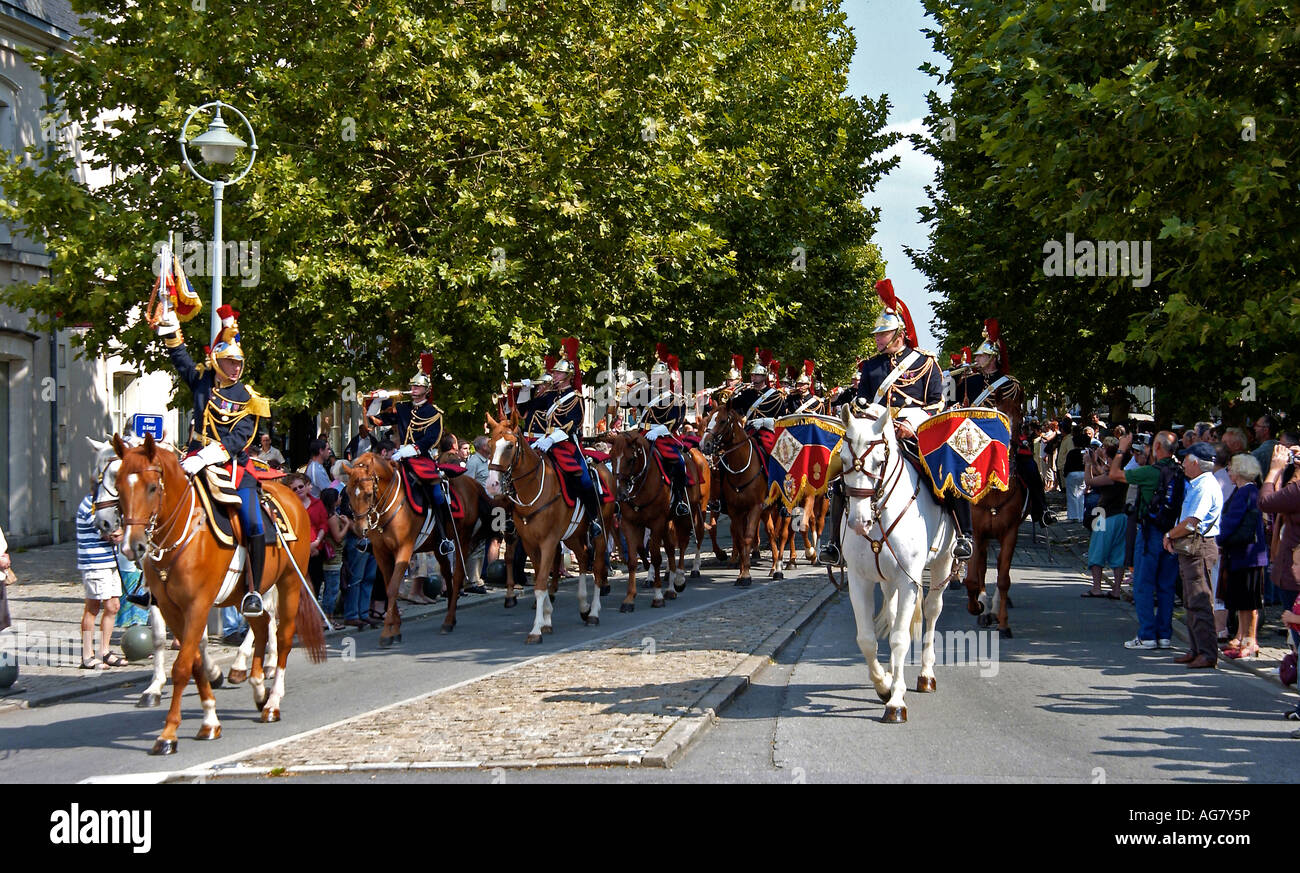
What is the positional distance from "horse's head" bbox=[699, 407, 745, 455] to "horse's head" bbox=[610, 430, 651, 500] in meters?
2.72

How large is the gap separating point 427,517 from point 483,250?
7148mm

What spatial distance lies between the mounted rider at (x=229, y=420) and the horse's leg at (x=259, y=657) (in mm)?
392

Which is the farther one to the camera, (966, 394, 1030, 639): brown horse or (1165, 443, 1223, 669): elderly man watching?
(966, 394, 1030, 639): brown horse

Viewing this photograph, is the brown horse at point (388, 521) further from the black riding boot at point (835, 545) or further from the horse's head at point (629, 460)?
the black riding boot at point (835, 545)

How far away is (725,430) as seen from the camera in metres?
22.0

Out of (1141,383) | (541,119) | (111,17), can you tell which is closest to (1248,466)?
(1141,383)

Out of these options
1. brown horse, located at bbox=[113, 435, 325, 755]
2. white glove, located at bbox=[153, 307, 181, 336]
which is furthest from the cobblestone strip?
white glove, located at bbox=[153, 307, 181, 336]

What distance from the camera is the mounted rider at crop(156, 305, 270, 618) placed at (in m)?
10.7

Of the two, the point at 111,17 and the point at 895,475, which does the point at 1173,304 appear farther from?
the point at 111,17

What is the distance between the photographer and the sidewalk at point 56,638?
499 inches

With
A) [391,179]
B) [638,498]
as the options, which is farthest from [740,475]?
[391,179]

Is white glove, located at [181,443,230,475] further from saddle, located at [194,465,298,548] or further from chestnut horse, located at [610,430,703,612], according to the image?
chestnut horse, located at [610,430,703,612]

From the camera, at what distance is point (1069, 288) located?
915 inches

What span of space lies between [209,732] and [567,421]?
292 inches
